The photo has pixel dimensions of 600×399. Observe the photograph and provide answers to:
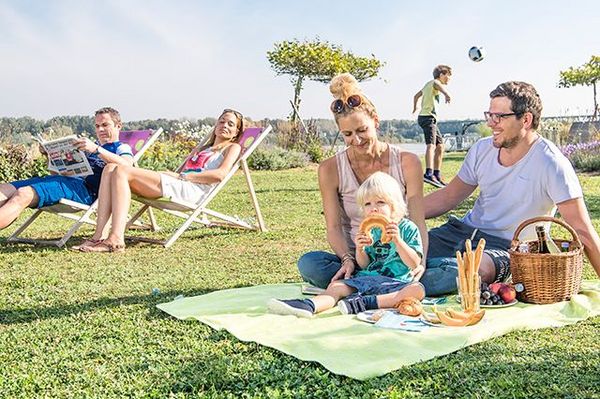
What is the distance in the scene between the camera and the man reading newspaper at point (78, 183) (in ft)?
21.0

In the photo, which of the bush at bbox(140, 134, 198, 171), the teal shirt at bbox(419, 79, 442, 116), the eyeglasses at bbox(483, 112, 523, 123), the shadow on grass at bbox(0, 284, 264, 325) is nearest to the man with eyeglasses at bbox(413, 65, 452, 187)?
the teal shirt at bbox(419, 79, 442, 116)

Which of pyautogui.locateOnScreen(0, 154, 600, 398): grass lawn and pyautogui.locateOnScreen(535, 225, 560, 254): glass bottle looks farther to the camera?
pyautogui.locateOnScreen(535, 225, 560, 254): glass bottle

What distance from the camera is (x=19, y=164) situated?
45.5ft

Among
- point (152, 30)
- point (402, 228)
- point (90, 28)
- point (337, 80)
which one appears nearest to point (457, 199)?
point (402, 228)

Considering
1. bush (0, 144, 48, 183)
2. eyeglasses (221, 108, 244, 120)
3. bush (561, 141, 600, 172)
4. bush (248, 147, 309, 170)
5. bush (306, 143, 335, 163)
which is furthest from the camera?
bush (306, 143, 335, 163)

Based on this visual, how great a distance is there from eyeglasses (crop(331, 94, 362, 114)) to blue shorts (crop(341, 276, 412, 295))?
99cm

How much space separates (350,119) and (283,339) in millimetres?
1420

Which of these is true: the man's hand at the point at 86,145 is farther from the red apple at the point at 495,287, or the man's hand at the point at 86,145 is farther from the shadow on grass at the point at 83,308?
the red apple at the point at 495,287

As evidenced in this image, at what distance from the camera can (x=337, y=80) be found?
4398 millimetres

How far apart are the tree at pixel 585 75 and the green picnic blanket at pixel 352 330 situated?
3339cm

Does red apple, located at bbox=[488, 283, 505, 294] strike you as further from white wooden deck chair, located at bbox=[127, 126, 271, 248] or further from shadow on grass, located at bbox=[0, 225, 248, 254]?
shadow on grass, located at bbox=[0, 225, 248, 254]

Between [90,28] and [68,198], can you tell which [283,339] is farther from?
[90,28]

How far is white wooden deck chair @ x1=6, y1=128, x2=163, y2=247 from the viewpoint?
6688 mm

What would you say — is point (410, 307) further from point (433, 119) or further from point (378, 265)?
point (433, 119)
